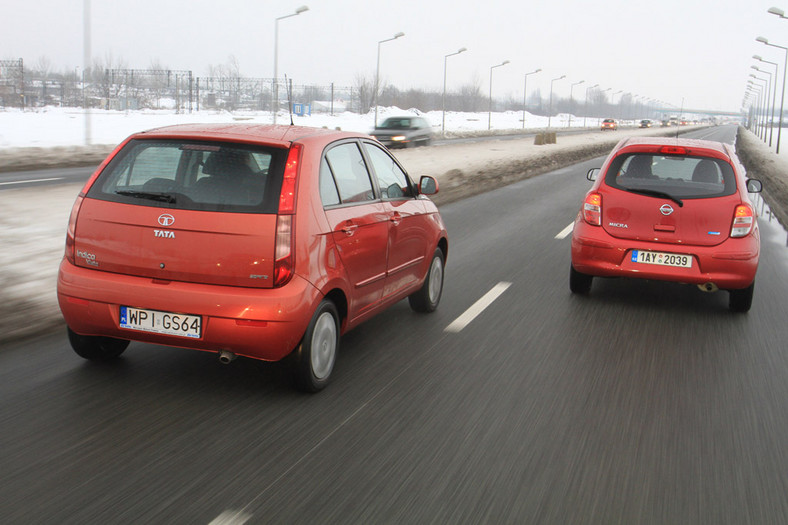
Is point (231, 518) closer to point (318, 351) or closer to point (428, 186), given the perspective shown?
point (318, 351)

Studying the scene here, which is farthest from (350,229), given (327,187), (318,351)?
(318,351)

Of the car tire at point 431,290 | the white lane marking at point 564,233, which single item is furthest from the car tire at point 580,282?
the white lane marking at point 564,233

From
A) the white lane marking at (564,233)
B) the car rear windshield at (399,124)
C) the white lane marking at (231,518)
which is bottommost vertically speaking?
the white lane marking at (231,518)

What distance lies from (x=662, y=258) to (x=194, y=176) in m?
4.52

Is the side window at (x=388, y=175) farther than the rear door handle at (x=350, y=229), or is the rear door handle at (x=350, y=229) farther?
the side window at (x=388, y=175)

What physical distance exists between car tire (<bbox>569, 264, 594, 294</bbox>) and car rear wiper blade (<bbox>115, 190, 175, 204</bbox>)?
458cm

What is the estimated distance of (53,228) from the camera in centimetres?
889

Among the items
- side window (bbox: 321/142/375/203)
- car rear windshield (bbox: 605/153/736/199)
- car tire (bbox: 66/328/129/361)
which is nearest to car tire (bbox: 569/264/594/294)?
car rear windshield (bbox: 605/153/736/199)

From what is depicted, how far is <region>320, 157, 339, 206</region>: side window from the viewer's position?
16.0ft

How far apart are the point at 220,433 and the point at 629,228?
188 inches

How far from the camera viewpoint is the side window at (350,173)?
16.9ft

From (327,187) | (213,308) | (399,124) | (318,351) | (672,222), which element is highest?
(399,124)

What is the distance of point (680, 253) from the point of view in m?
7.25

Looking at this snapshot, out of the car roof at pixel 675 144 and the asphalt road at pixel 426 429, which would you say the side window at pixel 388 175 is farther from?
the car roof at pixel 675 144
